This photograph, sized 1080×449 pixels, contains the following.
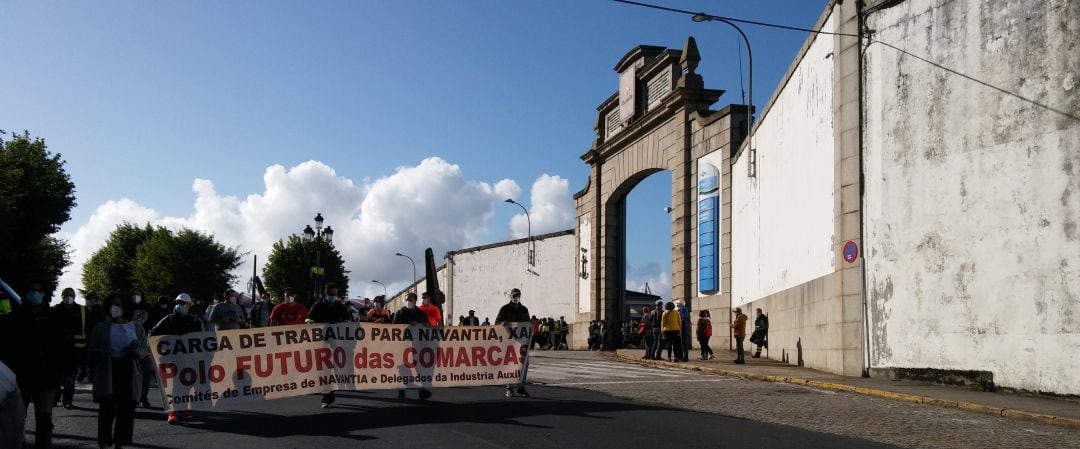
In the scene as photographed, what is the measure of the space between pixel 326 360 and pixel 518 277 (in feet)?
133

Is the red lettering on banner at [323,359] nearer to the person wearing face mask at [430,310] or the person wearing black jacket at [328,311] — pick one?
the person wearing black jacket at [328,311]

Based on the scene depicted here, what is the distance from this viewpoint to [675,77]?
3497cm

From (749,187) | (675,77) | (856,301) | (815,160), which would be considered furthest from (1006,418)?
(675,77)

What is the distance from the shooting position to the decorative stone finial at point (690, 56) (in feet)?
111

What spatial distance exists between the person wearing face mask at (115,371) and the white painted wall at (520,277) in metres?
36.6

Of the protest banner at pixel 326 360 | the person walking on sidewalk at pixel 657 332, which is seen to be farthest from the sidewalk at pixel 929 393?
the protest banner at pixel 326 360

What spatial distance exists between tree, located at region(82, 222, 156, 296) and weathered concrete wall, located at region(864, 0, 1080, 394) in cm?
8040

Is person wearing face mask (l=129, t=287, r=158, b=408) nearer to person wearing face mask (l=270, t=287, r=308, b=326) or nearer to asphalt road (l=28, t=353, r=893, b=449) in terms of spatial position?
asphalt road (l=28, t=353, r=893, b=449)

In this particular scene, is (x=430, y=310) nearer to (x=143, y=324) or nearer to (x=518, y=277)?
(x=143, y=324)

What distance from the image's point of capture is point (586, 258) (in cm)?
4444

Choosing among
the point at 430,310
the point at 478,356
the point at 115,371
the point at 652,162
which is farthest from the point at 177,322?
the point at 652,162

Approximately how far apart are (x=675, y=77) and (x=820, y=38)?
13048mm

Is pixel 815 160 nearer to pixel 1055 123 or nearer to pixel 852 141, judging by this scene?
pixel 852 141

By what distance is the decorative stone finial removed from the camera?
3375 centimetres
